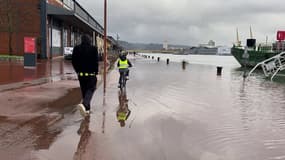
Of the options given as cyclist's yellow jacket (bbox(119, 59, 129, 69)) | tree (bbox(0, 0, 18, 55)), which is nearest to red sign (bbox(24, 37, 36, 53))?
cyclist's yellow jacket (bbox(119, 59, 129, 69))

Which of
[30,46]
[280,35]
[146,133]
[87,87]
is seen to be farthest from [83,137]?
[280,35]

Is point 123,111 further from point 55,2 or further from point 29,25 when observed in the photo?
point 55,2

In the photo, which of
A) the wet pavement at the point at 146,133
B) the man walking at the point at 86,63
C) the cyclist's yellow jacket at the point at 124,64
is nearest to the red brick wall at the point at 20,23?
the cyclist's yellow jacket at the point at 124,64

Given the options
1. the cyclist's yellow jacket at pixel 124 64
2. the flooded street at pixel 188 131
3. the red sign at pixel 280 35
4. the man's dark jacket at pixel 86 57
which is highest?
the red sign at pixel 280 35

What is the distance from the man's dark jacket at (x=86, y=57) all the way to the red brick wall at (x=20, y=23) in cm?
2854

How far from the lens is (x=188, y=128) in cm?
743

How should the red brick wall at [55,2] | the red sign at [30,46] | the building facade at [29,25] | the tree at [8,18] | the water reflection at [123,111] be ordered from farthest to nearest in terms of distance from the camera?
the red brick wall at [55,2] → the building facade at [29,25] → the tree at [8,18] → the red sign at [30,46] → the water reflection at [123,111]

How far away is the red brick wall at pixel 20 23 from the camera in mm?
34156

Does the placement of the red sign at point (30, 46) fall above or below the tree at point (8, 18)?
below

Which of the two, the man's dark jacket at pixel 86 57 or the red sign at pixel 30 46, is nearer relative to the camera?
the man's dark jacket at pixel 86 57

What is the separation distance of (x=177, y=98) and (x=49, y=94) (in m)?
4.32

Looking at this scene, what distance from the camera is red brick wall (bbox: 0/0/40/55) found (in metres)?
34.2

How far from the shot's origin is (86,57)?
7.64 metres

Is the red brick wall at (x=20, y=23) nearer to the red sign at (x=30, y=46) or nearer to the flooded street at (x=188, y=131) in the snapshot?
the red sign at (x=30, y=46)
